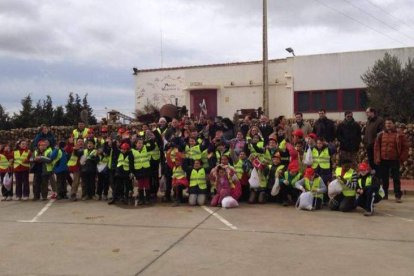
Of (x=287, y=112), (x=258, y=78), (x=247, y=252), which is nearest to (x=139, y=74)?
(x=258, y=78)

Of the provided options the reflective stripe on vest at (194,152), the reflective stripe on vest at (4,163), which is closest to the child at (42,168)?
the reflective stripe on vest at (4,163)

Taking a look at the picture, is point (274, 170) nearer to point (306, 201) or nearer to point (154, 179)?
point (306, 201)

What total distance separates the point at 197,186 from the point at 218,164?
0.72 meters

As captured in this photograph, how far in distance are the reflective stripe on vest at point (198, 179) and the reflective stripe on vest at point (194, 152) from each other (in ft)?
1.37

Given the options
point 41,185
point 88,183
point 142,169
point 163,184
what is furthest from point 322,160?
point 41,185

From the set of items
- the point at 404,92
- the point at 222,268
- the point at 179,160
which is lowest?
the point at 222,268

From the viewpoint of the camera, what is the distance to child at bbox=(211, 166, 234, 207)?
11.3m

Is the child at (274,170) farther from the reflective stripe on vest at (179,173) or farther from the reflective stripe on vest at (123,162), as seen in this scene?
the reflective stripe on vest at (123,162)

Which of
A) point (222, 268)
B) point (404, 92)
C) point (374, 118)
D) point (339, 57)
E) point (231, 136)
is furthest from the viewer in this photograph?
point (339, 57)

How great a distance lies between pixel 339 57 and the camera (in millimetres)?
25828

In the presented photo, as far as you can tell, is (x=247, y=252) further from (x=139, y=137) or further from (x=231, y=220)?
(x=139, y=137)

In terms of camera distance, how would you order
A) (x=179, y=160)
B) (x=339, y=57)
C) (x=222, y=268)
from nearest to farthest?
(x=222, y=268), (x=179, y=160), (x=339, y=57)

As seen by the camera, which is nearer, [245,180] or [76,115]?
[245,180]

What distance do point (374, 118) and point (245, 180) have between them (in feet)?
12.0
